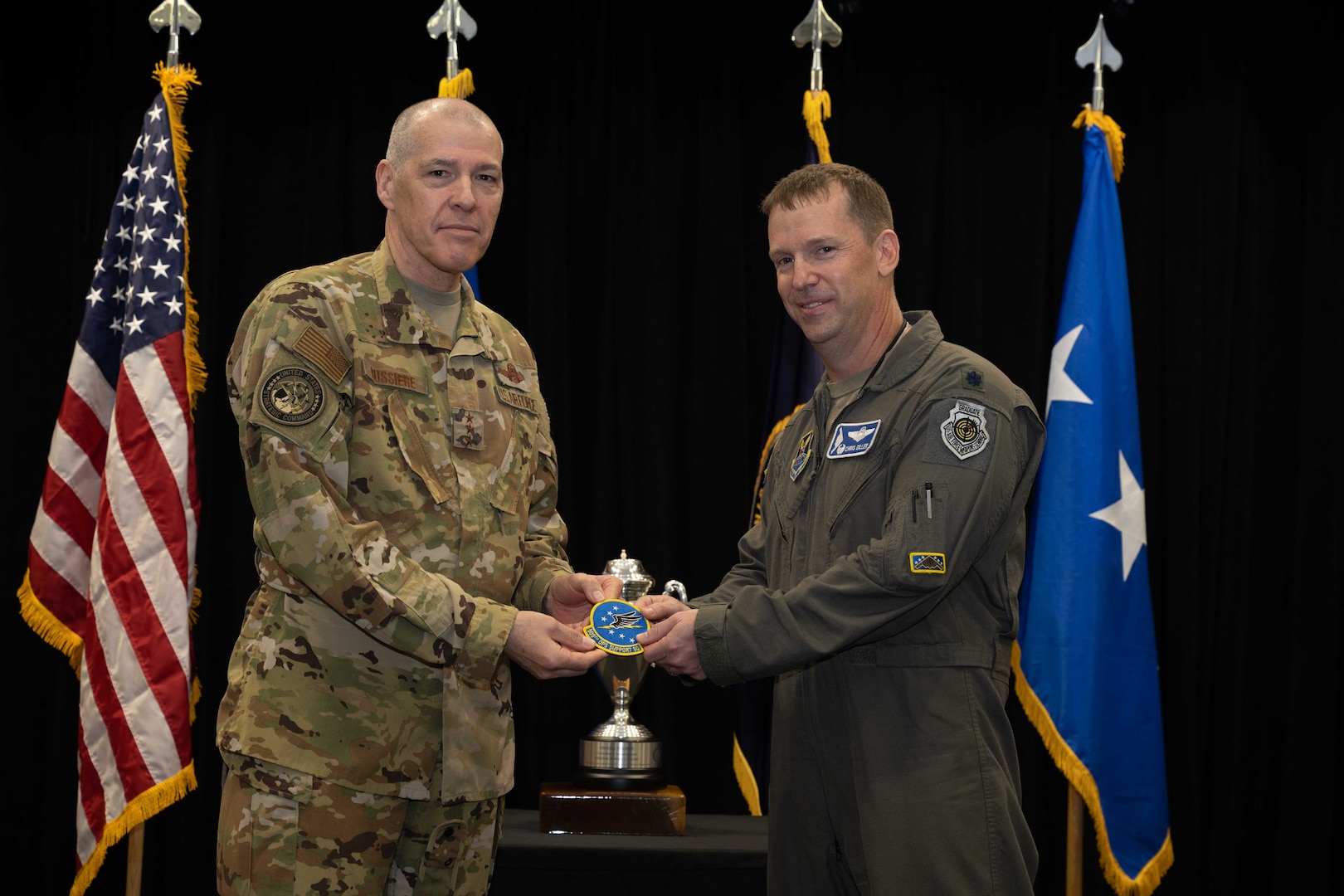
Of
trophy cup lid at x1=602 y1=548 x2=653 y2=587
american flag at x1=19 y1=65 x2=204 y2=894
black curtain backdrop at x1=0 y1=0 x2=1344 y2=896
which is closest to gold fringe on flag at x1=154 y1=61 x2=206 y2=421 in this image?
american flag at x1=19 y1=65 x2=204 y2=894

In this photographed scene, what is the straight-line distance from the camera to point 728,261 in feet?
14.5

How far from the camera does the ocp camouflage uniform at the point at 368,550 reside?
2059 mm

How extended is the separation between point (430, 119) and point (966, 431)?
3.81ft

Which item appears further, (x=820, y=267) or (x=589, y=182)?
(x=589, y=182)

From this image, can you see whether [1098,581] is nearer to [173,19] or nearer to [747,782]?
[747,782]

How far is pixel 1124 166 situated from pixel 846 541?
268cm

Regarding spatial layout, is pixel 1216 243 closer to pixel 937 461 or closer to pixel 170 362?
pixel 937 461

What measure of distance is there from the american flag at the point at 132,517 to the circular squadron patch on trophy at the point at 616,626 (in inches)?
67.9

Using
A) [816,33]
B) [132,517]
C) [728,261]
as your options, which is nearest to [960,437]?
[816,33]

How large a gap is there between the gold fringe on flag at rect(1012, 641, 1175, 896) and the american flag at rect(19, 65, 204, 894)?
248 cm

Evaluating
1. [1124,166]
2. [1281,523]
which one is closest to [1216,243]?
[1124,166]

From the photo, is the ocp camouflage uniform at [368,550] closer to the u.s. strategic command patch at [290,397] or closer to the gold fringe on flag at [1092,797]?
the u.s. strategic command patch at [290,397]

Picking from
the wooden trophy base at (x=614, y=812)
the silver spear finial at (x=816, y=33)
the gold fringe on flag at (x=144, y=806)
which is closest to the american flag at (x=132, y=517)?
the gold fringe on flag at (x=144, y=806)

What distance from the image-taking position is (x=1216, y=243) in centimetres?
434
